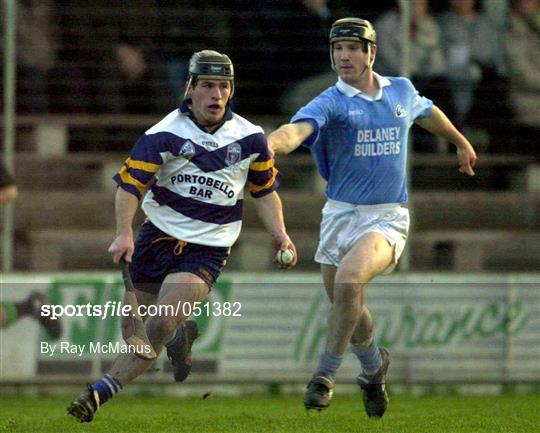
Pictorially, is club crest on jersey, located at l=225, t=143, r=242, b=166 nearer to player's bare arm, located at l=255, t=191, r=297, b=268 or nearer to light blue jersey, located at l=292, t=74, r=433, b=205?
player's bare arm, located at l=255, t=191, r=297, b=268

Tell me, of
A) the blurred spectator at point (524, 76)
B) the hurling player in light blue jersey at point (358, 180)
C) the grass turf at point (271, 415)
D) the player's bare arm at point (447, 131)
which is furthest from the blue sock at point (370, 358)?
the blurred spectator at point (524, 76)

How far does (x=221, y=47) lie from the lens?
12734 mm

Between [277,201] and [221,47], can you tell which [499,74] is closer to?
[221,47]

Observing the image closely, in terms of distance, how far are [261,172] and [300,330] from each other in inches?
155

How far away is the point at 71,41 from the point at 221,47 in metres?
1.30

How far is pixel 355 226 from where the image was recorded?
8766 millimetres

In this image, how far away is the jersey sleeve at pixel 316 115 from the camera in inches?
330

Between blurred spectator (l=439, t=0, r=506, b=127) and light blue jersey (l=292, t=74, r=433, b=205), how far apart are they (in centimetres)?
426

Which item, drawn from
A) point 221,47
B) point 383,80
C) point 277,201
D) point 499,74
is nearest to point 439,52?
point 499,74

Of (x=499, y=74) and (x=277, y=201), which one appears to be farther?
(x=499, y=74)

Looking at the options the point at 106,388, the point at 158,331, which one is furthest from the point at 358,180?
the point at 106,388

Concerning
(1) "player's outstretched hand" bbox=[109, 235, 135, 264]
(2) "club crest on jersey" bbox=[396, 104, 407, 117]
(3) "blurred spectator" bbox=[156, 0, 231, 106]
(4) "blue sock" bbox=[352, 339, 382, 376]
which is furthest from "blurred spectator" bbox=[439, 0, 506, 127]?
(1) "player's outstretched hand" bbox=[109, 235, 135, 264]

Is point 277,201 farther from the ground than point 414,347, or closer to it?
farther from the ground

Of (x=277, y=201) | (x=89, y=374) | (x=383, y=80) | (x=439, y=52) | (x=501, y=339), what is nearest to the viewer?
(x=277, y=201)
